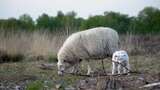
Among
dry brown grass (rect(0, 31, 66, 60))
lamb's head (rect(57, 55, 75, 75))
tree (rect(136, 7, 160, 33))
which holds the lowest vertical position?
lamb's head (rect(57, 55, 75, 75))

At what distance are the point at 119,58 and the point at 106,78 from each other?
3.94 meters

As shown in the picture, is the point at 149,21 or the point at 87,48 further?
the point at 149,21

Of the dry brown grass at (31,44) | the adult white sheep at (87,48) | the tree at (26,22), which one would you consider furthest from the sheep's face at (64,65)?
the tree at (26,22)

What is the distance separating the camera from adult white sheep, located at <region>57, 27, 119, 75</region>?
34.2ft

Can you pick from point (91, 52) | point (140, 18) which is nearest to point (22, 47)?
point (91, 52)

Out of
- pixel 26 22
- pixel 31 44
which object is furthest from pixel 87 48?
pixel 26 22

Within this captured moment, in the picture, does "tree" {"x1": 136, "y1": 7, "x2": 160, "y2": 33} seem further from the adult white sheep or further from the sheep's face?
the sheep's face

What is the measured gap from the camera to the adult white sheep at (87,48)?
10.4 m

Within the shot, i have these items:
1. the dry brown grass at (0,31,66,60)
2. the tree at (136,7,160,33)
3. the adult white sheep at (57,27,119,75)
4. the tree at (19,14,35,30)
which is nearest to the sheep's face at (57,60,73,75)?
the adult white sheep at (57,27,119,75)

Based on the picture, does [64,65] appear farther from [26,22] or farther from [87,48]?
[26,22]

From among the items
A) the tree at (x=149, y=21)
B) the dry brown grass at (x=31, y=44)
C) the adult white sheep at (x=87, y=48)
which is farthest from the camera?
the tree at (x=149, y=21)

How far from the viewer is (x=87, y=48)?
34.3ft

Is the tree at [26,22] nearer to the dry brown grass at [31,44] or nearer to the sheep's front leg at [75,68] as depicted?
the dry brown grass at [31,44]

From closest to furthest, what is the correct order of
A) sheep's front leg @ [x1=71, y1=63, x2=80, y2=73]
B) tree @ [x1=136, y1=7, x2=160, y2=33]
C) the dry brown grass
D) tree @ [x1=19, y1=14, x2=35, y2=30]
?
sheep's front leg @ [x1=71, y1=63, x2=80, y2=73]
the dry brown grass
tree @ [x1=19, y1=14, x2=35, y2=30]
tree @ [x1=136, y1=7, x2=160, y2=33]
